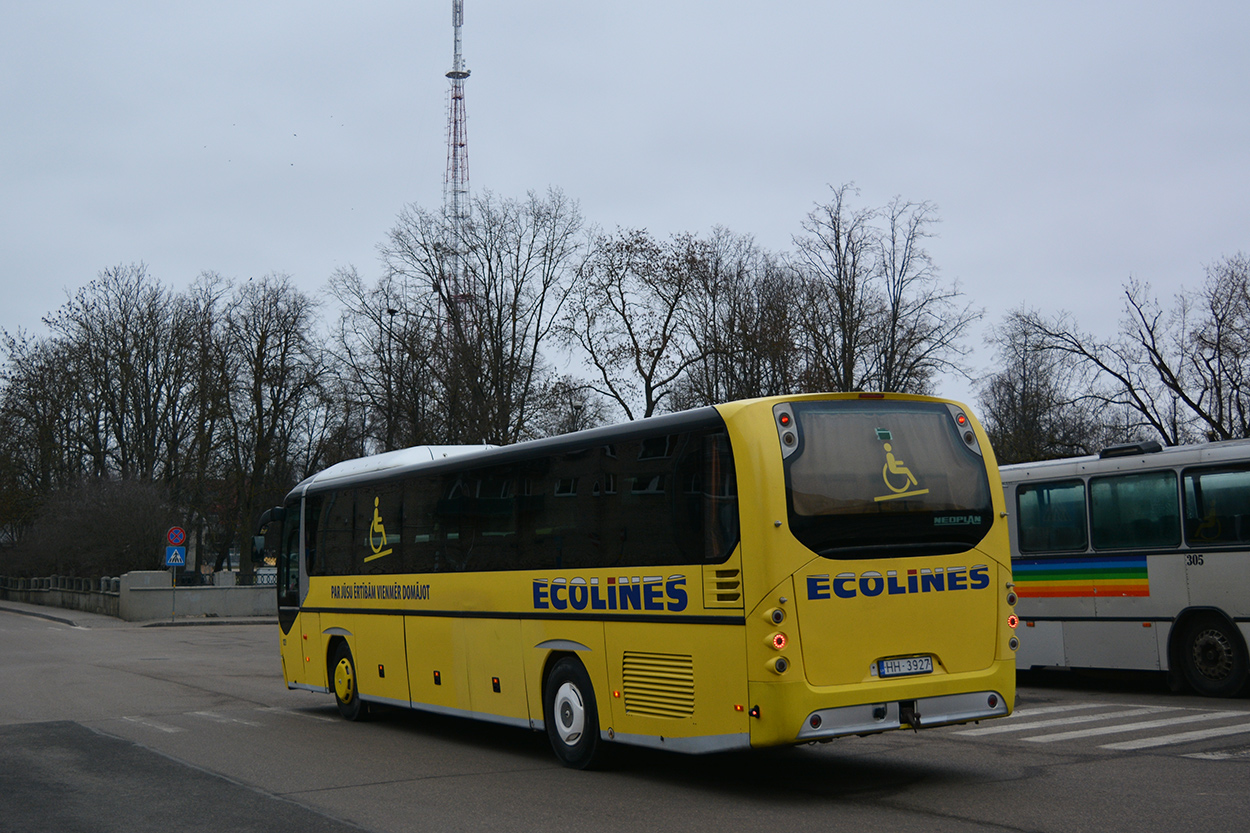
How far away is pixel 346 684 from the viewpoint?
14.6 meters

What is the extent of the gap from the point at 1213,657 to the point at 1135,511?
1960mm

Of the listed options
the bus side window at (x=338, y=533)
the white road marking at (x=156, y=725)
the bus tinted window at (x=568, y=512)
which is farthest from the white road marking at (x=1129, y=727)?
the white road marking at (x=156, y=725)

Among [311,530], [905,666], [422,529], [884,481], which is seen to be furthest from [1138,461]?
[311,530]

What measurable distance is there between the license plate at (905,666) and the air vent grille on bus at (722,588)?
1.16m

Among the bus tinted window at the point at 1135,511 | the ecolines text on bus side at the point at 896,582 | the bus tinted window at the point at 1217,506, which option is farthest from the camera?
the bus tinted window at the point at 1135,511

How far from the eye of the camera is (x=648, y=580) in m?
9.18

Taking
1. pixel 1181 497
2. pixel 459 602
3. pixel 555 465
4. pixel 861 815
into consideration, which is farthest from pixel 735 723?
pixel 1181 497

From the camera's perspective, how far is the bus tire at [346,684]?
47.3 feet

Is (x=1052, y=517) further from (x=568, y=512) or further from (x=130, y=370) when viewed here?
(x=130, y=370)

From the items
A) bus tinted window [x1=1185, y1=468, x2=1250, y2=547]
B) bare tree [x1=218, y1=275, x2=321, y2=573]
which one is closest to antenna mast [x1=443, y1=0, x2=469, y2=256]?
bare tree [x1=218, y1=275, x2=321, y2=573]

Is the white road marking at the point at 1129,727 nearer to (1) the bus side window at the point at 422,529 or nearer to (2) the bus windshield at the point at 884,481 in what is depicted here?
(2) the bus windshield at the point at 884,481

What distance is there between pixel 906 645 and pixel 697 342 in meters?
33.3

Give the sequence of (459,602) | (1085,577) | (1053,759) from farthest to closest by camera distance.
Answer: (1085,577) → (459,602) → (1053,759)

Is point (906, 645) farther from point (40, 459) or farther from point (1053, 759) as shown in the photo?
point (40, 459)
